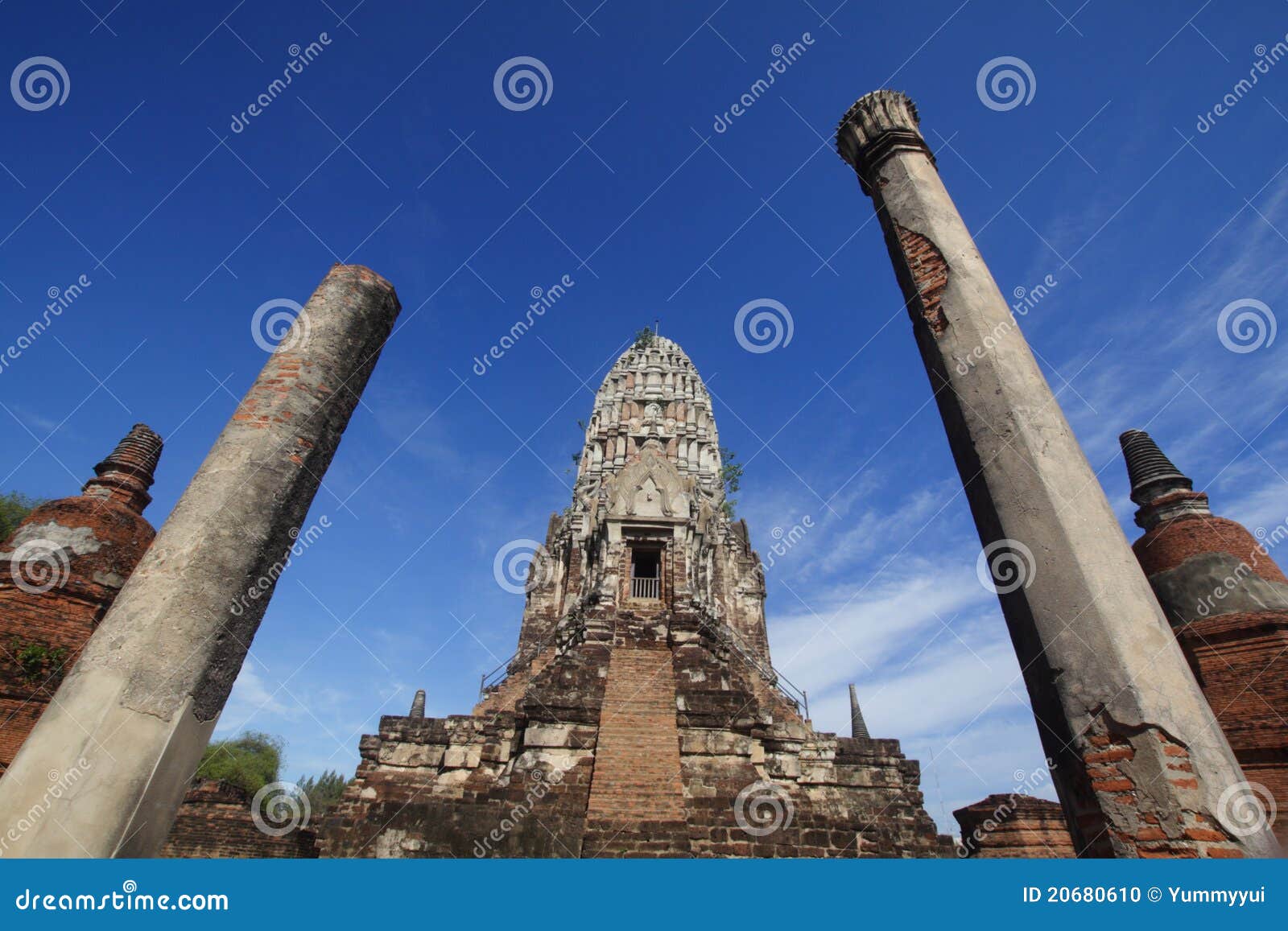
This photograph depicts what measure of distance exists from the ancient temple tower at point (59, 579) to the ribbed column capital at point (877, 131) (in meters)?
11.1

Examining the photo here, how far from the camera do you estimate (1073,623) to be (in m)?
3.65

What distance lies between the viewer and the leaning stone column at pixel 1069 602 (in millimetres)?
3197

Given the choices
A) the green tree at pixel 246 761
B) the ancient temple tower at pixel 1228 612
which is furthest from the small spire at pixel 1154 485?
the green tree at pixel 246 761

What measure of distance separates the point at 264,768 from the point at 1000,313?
46269 mm

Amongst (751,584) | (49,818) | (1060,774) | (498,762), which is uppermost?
(751,584)

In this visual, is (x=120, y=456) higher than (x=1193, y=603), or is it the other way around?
(x=120, y=456)

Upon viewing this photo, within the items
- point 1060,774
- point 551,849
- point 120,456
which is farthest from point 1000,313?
point 120,456

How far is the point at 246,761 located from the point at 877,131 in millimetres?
44600

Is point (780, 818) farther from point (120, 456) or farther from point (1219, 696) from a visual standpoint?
point (120, 456)
